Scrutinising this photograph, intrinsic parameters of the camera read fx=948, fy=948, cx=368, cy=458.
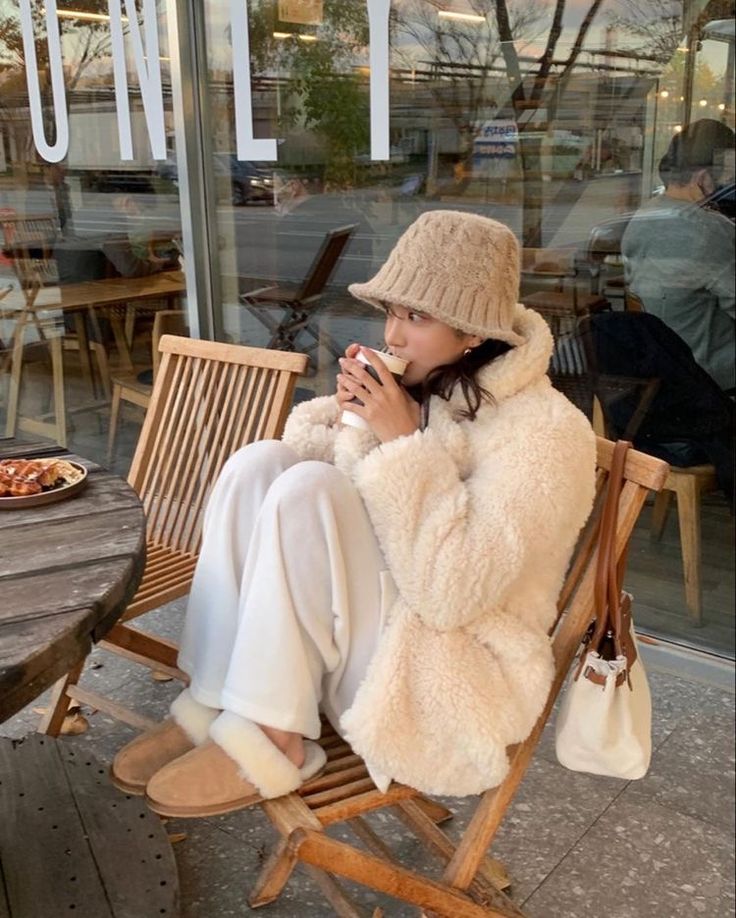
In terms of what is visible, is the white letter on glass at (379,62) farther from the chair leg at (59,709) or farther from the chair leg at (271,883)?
the chair leg at (271,883)

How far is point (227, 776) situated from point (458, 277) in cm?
87

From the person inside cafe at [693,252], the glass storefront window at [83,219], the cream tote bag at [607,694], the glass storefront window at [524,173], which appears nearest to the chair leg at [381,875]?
the cream tote bag at [607,694]

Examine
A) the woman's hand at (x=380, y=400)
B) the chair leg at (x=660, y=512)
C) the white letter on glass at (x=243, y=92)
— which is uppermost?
the white letter on glass at (x=243, y=92)

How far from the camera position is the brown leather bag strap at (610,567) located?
149 cm

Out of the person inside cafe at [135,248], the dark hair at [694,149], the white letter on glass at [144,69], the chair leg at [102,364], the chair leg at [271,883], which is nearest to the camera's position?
the chair leg at [271,883]

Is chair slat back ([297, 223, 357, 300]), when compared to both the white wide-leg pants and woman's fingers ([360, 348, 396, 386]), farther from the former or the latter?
the white wide-leg pants

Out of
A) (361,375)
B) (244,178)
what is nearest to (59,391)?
(244,178)

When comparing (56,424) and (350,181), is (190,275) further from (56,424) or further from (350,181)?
(56,424)

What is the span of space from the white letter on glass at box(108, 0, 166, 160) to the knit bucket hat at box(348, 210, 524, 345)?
2206mm

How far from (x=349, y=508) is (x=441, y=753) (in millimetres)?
403

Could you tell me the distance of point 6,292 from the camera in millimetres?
4320

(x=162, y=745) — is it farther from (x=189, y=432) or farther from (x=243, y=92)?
(x=243, y=92)

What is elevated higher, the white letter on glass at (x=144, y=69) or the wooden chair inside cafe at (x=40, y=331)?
the white letter on glass at (x=144, y=69)

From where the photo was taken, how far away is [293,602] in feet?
4.80
